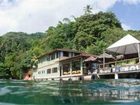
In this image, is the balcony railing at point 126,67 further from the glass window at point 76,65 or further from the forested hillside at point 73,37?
the forested hillside at point 73,37

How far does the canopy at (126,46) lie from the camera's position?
81.9 ft

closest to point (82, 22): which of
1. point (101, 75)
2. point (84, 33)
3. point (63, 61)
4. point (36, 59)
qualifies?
point (84, 33)

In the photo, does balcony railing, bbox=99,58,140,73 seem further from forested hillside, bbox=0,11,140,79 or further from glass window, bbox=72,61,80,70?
forested hillside, bbox=0,11,140,79

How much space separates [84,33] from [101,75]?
786 inches

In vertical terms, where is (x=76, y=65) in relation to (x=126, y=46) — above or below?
below

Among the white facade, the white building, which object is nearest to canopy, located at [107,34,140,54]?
the white building

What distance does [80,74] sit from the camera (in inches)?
1320

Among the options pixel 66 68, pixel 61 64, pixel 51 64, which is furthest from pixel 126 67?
pixel 51 64

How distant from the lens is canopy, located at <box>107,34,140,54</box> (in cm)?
2495

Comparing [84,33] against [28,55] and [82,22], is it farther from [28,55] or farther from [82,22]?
[28,55]

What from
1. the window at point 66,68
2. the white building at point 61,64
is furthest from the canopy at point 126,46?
the window at point 66,68

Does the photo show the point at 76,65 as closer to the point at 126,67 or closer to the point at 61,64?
the point at 61,64

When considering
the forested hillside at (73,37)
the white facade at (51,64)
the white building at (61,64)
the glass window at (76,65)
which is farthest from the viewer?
the forested hillside at (73,37)

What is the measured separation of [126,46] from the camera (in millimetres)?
27500
